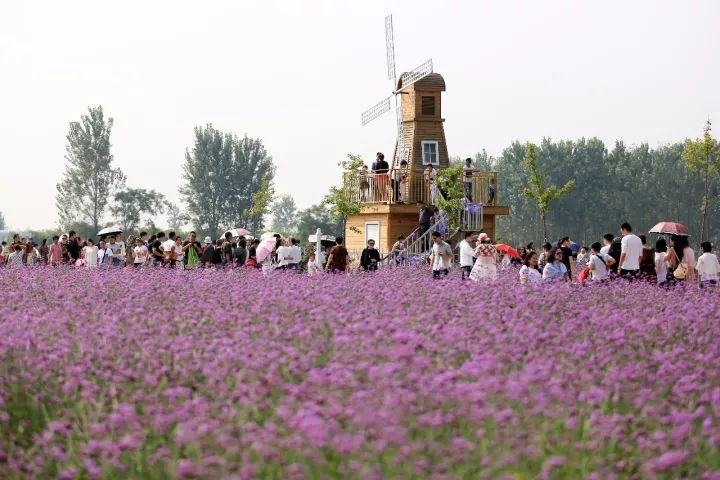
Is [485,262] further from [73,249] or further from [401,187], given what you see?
[401,187]

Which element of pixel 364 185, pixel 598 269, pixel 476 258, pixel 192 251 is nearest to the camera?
pixel 598 269

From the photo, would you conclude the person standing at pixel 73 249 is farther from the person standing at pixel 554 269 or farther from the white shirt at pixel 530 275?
the white shirt at pixel 530 275

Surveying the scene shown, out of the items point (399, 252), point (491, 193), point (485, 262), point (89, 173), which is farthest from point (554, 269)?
point (89, 173)

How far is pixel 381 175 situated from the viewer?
49.0 metres

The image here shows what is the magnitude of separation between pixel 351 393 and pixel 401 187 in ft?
137

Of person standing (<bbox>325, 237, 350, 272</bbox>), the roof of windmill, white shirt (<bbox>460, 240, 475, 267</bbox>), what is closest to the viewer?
white shirt (<bbox>460, 240, 475, 267</bbox>)

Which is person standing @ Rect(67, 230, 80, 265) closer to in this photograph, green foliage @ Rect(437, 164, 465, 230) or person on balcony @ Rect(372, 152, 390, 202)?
green foliage @ Rect(437, 164, 465, 230)

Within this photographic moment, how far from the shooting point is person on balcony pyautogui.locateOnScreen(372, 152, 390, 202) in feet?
160

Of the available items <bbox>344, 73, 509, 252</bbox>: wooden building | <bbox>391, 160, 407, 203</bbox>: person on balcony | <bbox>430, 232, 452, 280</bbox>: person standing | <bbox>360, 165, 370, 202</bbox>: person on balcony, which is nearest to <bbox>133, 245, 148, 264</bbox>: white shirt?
<bbox>430, 232, 452, 280</bbox>: person standing

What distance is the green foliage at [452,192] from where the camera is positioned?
44250 mm

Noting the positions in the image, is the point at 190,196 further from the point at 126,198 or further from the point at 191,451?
the point at 191,451

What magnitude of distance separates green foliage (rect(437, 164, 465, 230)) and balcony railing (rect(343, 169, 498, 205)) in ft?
3.51

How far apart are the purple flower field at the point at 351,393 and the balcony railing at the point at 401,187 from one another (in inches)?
1407

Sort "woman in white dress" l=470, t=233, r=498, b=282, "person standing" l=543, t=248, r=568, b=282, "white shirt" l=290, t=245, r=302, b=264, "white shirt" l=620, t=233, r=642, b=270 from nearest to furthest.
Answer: "person standing" l=543, t=248, r=568, b=282 < "white shirt" l=620, t=233, r=642, b=270 < "woman in white dress" l=470, t=233, r=498, b=282 < "white shirt" l=290, t=245, r=302, b=264
